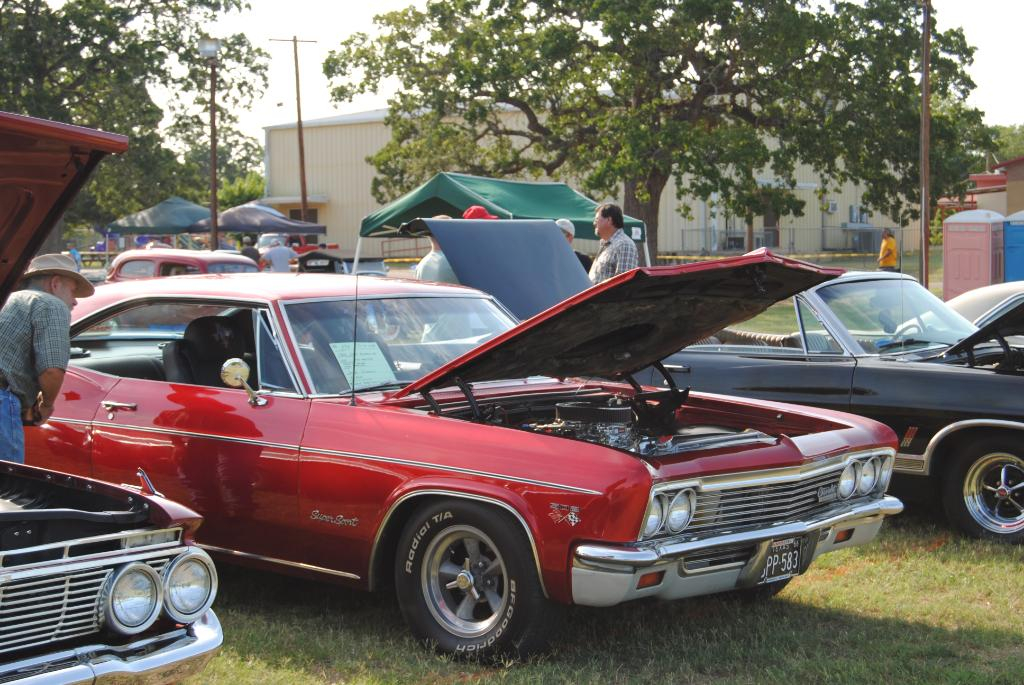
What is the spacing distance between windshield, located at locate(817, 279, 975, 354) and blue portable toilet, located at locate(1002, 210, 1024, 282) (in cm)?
1498

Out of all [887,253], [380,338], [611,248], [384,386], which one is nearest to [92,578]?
[384,386]

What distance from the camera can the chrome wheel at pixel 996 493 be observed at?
6.52 m

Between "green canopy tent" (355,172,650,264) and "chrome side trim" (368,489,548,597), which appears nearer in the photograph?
"chrome side trim" (368,489,548,597)

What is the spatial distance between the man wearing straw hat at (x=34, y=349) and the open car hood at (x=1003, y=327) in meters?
4.71

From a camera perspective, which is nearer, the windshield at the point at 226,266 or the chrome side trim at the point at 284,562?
the chrome side trim at the point at 284,562

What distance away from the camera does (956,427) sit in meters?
6.55

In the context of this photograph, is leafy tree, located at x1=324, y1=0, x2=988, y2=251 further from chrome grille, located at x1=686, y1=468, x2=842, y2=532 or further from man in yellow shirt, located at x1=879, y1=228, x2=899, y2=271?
chrome grille, located at x1=686, y1=468, x2=842, y2=532

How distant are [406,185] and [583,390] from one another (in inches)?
930

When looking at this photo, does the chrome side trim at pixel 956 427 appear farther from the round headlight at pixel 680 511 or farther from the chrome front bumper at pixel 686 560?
the round headlight at pixel 680 511

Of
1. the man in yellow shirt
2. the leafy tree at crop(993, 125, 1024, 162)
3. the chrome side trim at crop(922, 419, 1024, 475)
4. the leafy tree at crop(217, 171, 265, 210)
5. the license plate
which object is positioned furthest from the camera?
the leafy tree at crop(993, 125, 1024, 162)

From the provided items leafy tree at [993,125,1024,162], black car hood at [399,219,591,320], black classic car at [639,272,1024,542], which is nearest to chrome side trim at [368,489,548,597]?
black classic car at [639,272,1024,542]

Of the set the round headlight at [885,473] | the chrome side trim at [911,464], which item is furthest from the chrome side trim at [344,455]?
the chrome side trim at [911,464]

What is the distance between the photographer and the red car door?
16.3 ft

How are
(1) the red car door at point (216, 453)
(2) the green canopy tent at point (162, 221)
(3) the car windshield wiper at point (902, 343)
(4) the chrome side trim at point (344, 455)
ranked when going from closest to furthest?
(4) the chrome side trim at point (344, 455) → (1) the red car door at point (216, 453) → (3) the car windshield wiper at point (902, 343) → (2) the green canopy tent at point (162, 221)
